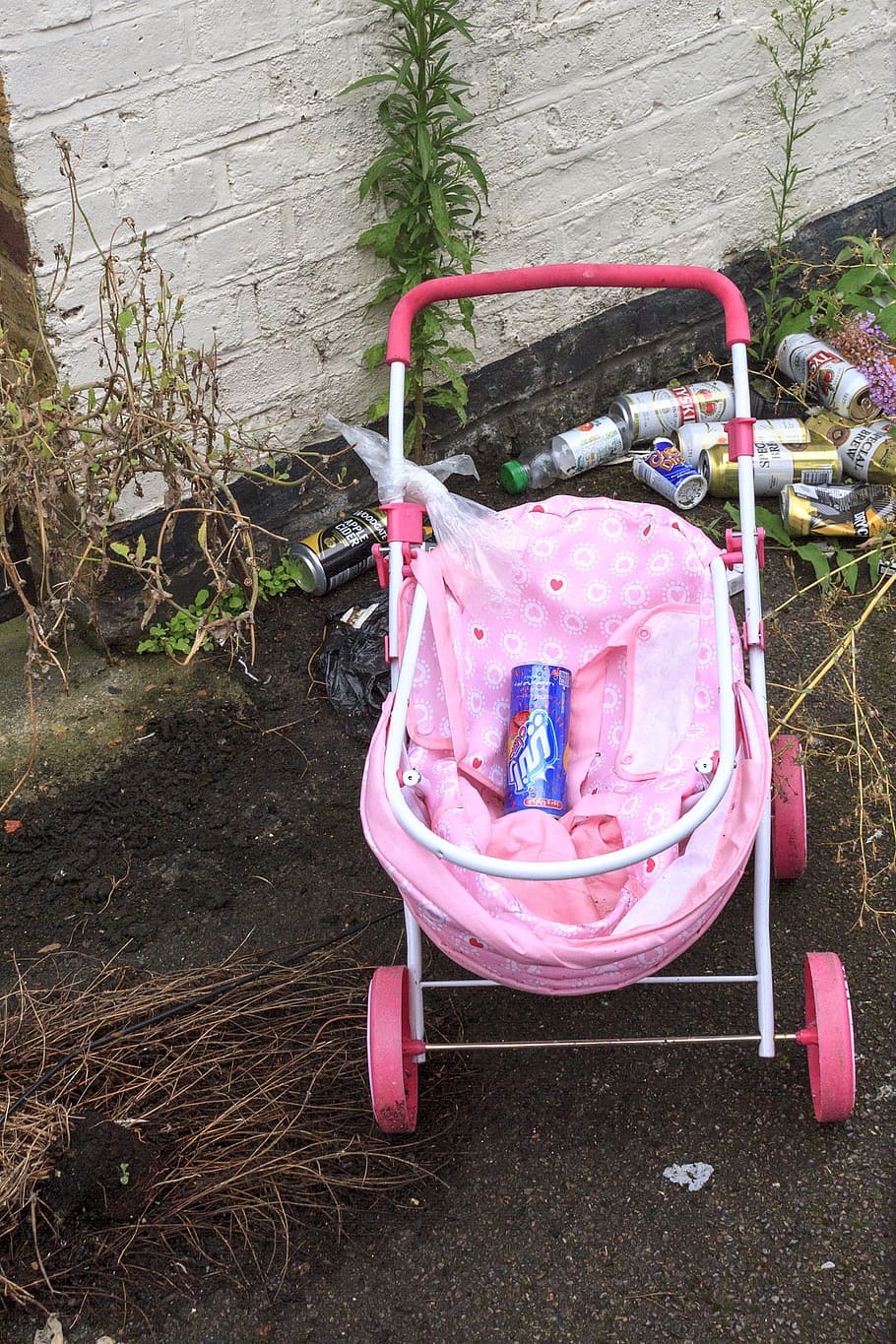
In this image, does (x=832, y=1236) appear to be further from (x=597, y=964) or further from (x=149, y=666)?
(x=149, y=666)

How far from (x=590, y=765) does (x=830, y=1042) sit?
2.48 feet

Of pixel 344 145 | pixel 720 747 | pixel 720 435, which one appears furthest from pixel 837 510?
pixel 720 747

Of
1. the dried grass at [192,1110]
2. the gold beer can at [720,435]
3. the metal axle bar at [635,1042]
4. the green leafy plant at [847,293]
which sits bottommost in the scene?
the dried grass at [192,1110]

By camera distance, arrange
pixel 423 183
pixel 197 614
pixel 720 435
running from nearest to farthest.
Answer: pixel 423 183, pixel 197 614, pixel 720 435

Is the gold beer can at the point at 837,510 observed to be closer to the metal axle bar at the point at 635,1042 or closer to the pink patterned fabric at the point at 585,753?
the pink patterned fabric at the point at 585,753

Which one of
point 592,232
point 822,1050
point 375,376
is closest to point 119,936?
point 822,1050

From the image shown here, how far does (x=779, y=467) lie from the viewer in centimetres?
383

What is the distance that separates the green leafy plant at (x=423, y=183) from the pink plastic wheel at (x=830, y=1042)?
6.96 ft

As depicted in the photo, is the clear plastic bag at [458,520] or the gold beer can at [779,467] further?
the gold beer can at [779,467]

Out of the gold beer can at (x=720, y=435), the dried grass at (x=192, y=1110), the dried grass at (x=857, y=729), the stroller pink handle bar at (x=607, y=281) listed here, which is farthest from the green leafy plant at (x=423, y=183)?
the dried grass at (x=192, y=1110)

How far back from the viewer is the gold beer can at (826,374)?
13.0ft

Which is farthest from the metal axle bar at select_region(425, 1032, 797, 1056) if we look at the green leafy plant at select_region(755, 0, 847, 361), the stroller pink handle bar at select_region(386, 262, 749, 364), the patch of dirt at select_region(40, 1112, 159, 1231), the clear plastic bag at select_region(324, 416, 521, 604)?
the green leafy plant at select_region(755, 0, 847, 361)

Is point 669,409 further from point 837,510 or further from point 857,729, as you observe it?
point 857,729

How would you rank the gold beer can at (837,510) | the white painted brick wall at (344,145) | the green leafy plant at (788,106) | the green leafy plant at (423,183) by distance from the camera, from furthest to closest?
the green leafy plant at (788,106) → the gold beer can at (837,510) → the green leafy plant at (423,183) → the white painted brick wall at (344,145)
